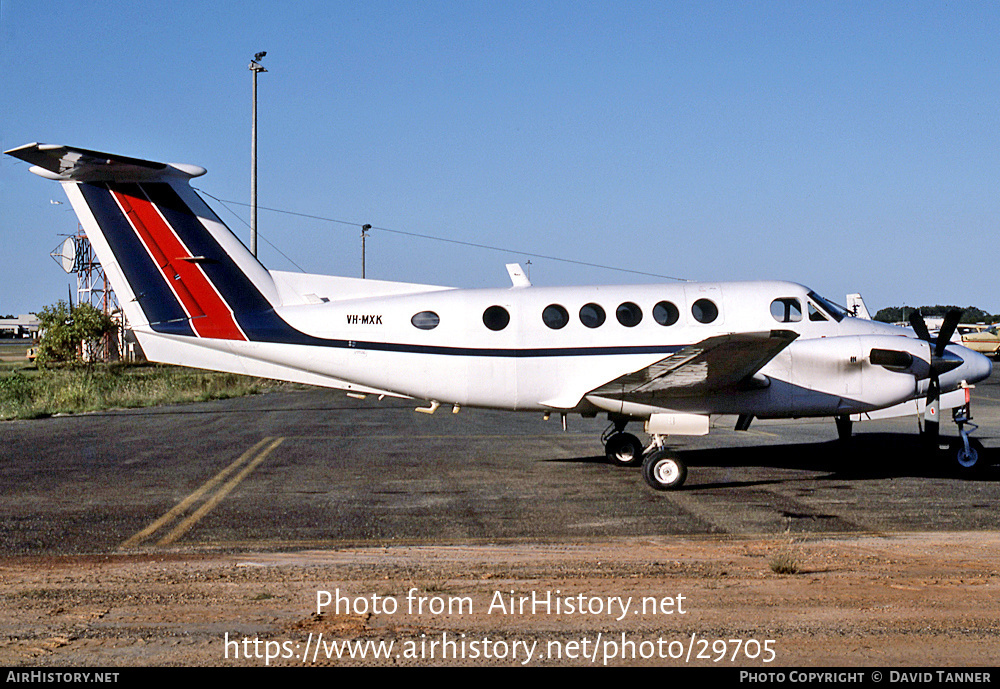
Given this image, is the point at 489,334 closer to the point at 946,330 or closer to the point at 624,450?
the point at 624,450

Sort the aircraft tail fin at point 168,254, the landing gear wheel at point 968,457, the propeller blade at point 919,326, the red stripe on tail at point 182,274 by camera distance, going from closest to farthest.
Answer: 1. the aircraft tail fin at point 168,254
2. the red stripe on tail at point 182,274
3. the landing gear wheel at point 968,457
4. the propeller blade at point 919,326

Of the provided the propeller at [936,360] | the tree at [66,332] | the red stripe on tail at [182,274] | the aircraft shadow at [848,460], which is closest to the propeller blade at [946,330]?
the propeller at [936,360]

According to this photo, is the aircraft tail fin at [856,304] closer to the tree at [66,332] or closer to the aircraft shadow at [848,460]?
the aircraft shadow at [848,460]

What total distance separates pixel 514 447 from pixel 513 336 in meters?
4.98

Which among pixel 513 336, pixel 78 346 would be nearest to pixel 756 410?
pixel 513 336

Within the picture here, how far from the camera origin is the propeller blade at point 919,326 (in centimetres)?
1406

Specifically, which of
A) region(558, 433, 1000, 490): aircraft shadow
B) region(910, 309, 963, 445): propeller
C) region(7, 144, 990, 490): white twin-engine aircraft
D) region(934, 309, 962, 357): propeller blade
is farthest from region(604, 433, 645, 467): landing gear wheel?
region(934, 309, 962, 357): propeller blade

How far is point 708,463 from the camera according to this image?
51.7 feet

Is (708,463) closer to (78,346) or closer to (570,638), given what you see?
(570,638)

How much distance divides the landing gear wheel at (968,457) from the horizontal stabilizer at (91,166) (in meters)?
13.0

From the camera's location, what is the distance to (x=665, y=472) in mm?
12875

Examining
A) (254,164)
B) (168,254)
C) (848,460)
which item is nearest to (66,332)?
(254,164)

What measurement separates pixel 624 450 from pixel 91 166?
9889mm

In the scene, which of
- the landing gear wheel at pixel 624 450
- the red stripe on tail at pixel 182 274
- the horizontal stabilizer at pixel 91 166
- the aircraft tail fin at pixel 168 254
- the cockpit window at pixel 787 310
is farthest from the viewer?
the landing gear wheel at pixel 624 450
